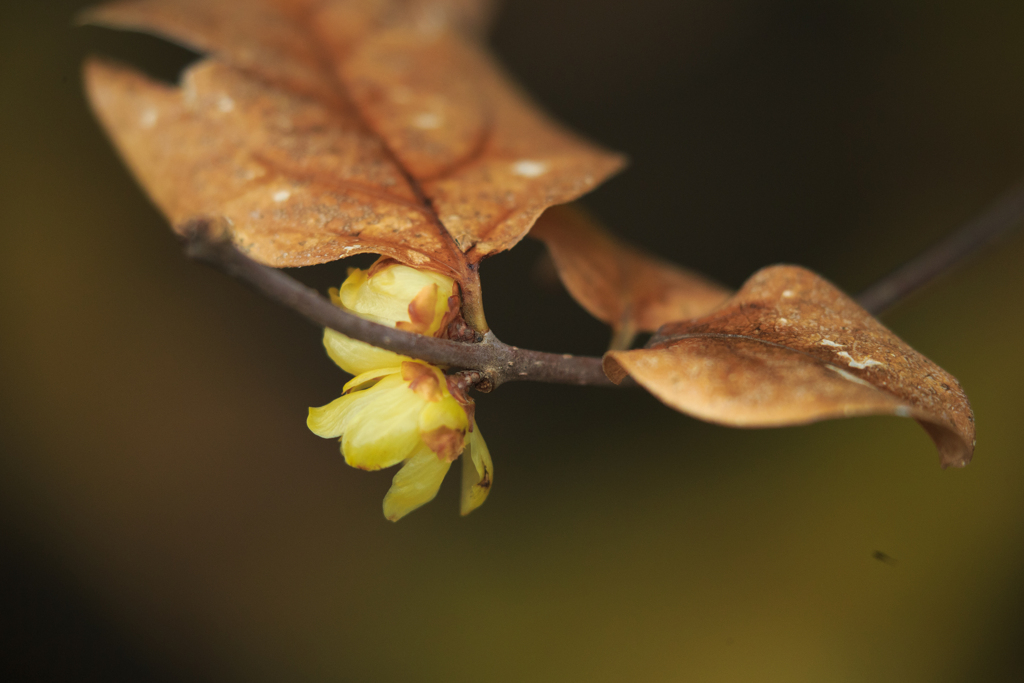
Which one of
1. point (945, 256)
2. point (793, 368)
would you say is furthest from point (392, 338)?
point (945, 256)

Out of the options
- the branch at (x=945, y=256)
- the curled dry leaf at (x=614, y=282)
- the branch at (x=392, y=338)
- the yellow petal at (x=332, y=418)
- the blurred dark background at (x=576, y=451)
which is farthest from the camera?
the blurred dark background at (x=576, y=451)

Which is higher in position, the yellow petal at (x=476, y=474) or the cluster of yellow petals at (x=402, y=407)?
the cluster of yellow petals at (x=402, y=407)

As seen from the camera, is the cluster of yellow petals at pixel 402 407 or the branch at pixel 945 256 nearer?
the cluster of yellow petals at pixel 402 407

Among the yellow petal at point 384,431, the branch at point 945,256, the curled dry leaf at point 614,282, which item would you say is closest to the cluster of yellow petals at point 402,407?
the yellow petal at point 384,431

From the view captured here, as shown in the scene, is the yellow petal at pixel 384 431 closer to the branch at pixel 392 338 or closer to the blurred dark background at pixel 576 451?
the branch at pixel 392 338

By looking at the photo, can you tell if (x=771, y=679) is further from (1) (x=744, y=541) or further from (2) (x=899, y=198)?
(2) (x=899, y=198)

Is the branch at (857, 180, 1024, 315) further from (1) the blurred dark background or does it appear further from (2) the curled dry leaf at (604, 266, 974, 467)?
(2) the curled dry leaf at (604, 266, 974, 467)

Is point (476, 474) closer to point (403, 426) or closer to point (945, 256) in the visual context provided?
point (403, 426)
